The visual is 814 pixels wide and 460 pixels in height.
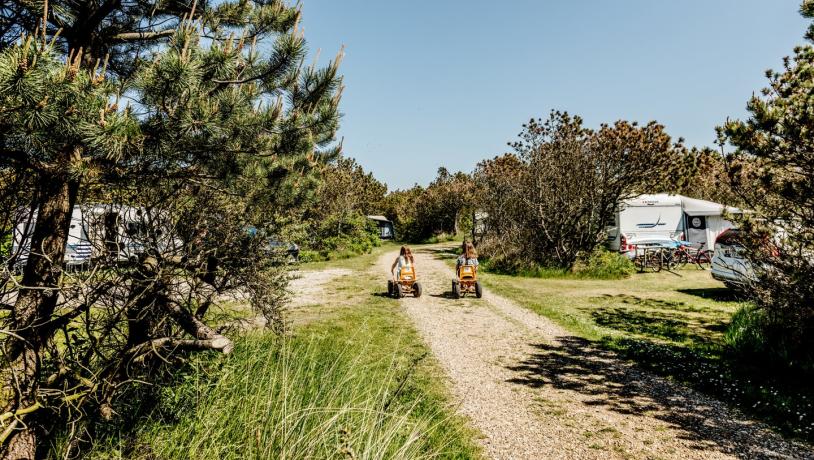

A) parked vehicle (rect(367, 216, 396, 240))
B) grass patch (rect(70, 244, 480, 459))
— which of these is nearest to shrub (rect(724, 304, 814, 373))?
grass patch (rect(70, 244, 480, 459))

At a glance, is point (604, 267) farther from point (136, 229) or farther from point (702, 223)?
point (136, 229)

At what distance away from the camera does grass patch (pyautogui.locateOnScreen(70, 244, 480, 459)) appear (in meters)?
2.93

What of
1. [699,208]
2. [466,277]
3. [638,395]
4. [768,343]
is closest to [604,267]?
[466,277]

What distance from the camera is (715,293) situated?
1225 centimetres

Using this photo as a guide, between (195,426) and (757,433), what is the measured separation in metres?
5.66

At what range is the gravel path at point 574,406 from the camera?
13.6 ft

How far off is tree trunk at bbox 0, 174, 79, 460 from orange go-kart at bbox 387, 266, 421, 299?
8.90 m

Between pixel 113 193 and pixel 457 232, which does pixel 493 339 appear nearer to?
pixel 113 193

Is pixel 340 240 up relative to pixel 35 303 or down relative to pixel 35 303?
up

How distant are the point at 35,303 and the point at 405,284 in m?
9.32

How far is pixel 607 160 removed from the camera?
15.9m

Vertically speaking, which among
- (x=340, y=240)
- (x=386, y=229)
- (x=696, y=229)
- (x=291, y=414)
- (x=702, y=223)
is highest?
(x=386, y=229)

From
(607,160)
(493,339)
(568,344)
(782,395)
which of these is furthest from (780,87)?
(607,160)

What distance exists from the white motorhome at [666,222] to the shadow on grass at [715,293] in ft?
20.5
